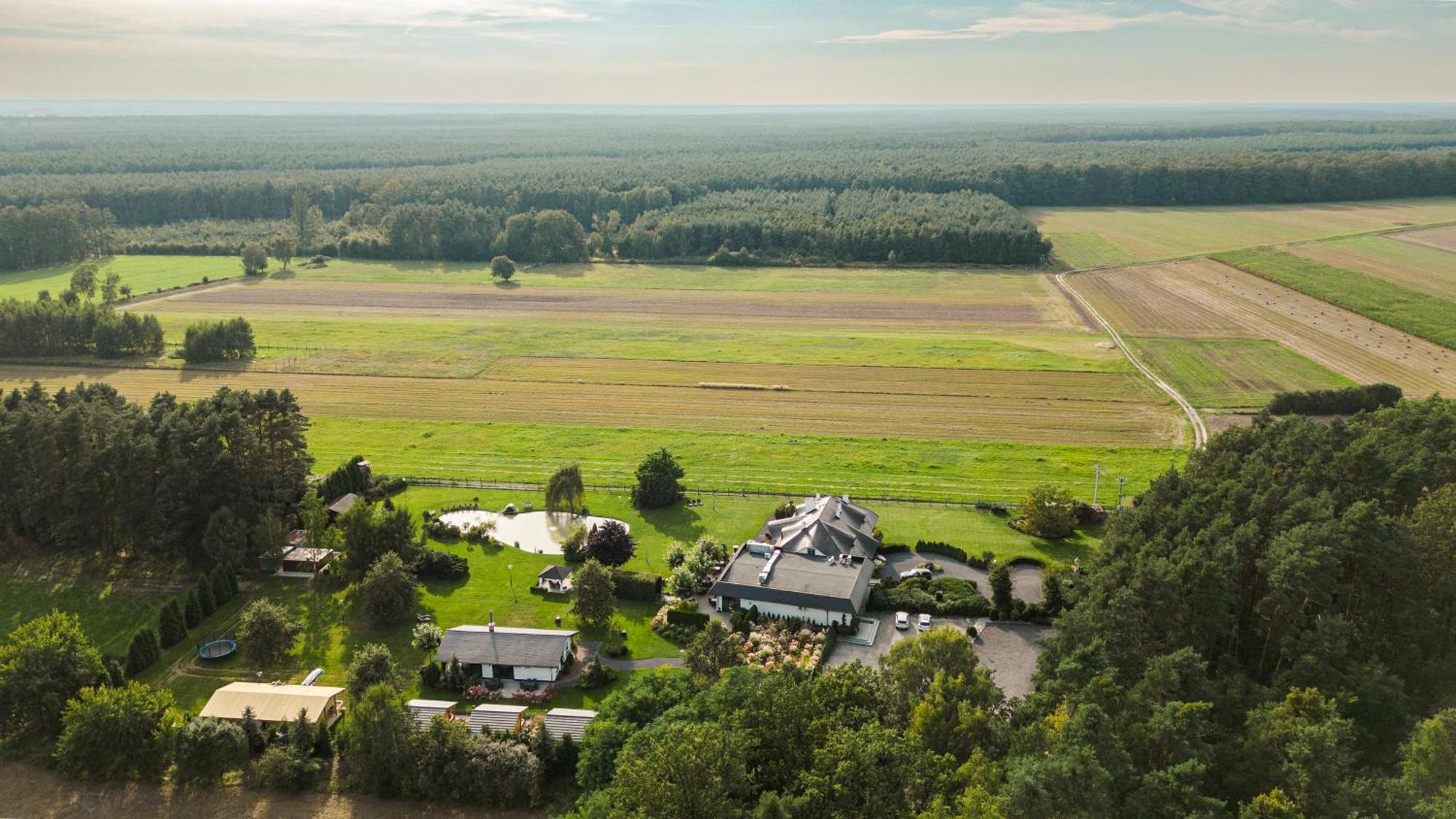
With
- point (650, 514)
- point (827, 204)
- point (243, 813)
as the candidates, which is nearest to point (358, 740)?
point (243, 813)

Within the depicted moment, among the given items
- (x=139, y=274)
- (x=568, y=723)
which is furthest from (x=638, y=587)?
(x=139, y=274)

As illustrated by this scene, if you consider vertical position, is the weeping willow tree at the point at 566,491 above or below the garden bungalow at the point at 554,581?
above

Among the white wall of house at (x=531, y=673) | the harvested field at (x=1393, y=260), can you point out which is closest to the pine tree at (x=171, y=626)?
the white wall of house at (x=531, y=673)

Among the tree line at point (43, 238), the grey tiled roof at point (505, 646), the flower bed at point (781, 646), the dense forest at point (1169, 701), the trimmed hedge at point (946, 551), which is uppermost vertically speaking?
the tree line at point (43, 238)

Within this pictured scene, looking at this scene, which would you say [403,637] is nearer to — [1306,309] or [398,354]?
[398,354]

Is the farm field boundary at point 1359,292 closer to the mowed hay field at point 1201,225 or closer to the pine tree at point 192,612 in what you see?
the mowed hay field at point 1201,225
